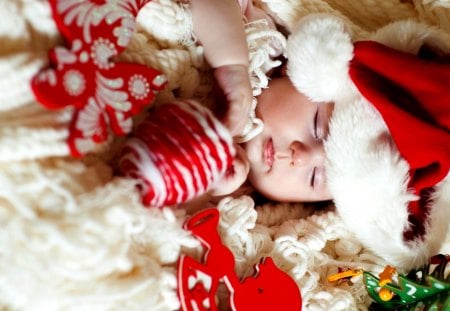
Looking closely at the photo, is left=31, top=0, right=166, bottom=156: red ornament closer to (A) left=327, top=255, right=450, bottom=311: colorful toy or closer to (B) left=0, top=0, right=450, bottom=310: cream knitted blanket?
(B) left=0, top=0, right=450, bottom=310: cream knitted blanket

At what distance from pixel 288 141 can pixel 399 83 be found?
0.19 meters

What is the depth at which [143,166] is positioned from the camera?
0.66m

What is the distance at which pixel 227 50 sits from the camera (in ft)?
2.64

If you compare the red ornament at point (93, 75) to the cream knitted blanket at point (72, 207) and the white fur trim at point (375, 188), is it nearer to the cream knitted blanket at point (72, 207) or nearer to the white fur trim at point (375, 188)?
the cream knitted blanket at point (72, 207)

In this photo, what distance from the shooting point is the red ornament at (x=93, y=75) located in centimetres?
61

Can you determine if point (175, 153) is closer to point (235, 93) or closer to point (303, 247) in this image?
point (235, 93)

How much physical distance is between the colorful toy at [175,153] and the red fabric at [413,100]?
284mm

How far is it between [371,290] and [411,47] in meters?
0.39

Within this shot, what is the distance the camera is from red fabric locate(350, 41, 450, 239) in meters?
0.84

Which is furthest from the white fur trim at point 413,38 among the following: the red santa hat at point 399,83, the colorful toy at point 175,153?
the colorful toy at point 175,153

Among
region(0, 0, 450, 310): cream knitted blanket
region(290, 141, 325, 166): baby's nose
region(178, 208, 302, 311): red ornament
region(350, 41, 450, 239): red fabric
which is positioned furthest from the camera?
region(290, 141, 325, 166): baby's nose

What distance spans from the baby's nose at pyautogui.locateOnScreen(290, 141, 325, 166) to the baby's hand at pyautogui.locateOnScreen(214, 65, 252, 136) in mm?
149

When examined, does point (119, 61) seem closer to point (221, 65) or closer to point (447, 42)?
point (221, 65)

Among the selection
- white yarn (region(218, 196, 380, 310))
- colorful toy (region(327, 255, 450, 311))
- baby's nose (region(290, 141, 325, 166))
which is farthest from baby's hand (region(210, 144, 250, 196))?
colorful toy (region(327, 255, 450, 311))
